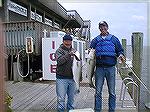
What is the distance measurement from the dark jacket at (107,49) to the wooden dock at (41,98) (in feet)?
4.81

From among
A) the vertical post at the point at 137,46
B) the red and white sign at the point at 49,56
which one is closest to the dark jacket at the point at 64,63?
the vertical post at the point at 137,46

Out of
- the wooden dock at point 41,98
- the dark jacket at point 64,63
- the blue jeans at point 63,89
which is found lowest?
the wooden dock at point 41,98

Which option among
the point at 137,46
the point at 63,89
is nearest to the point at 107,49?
the point at 63,89

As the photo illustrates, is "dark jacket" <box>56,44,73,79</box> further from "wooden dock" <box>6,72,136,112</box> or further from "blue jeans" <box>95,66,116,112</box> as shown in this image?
"wooden dock" <box>6,72,136,112</box>

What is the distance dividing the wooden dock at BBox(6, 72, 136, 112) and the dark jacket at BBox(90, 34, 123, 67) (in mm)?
1466

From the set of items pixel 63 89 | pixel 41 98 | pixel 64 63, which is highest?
pixel 64 63

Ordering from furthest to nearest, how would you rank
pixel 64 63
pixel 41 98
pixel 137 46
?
pixel 41 98
pixel 137 46
pixel 64 63

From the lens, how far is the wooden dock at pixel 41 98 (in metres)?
7.02

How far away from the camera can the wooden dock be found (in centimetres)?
702

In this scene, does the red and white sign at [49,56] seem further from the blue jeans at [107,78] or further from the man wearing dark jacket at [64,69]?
the man wearing dark jacket at [64,69]

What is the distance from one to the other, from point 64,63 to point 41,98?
275 cm

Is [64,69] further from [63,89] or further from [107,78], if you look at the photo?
[107,78]

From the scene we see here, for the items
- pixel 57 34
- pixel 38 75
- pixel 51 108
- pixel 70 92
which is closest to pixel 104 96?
pixel 51 108

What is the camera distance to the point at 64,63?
5695 mm
